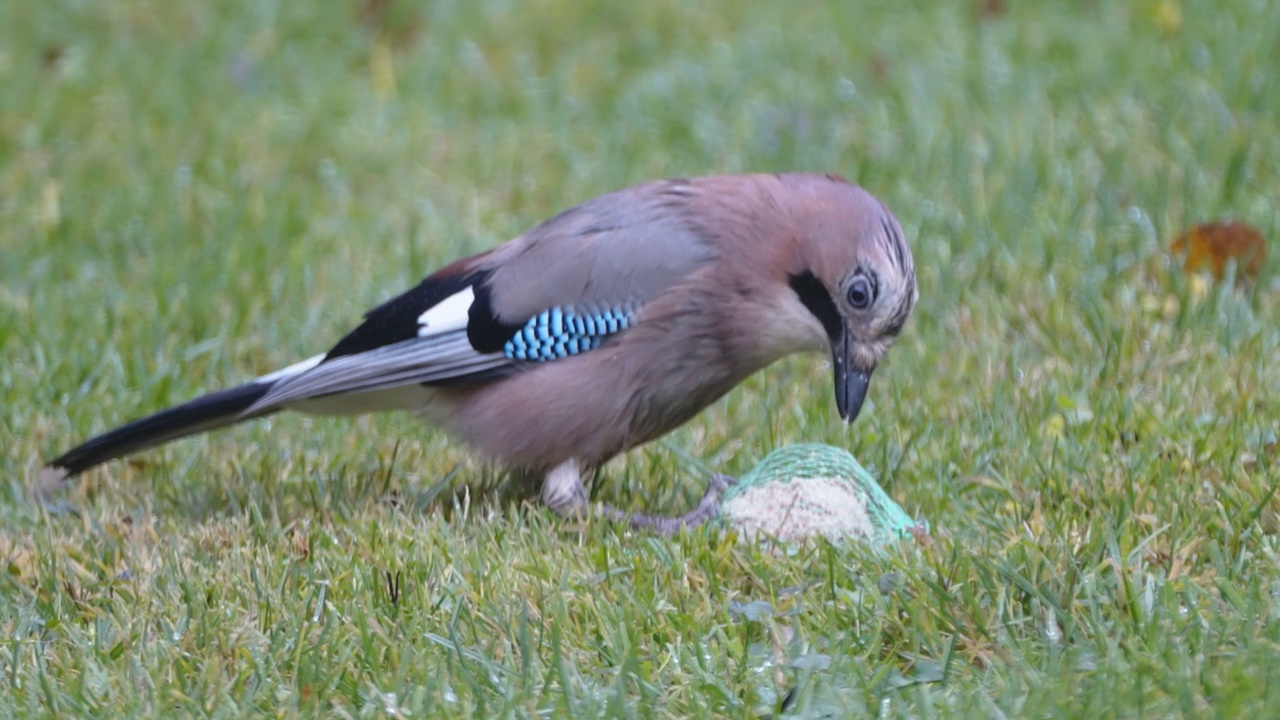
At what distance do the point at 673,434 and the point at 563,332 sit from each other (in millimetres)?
656

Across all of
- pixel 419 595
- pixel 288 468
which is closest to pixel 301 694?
pixel 419 595

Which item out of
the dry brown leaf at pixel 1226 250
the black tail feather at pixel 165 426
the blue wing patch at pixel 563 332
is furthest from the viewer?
the dry brown leaf at pixel 1226 250

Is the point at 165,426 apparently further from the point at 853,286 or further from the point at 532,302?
the point at 853,286

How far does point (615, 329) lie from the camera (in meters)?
4.11

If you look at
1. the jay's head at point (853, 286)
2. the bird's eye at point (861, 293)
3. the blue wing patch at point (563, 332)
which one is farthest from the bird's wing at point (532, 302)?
the bird's eye at point (861, 293)

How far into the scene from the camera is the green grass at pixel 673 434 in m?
3.21

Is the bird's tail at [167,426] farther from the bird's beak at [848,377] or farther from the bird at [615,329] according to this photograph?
the bird's beak at [848,377]

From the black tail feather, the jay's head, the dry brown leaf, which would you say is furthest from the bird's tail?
the dry brown leaf

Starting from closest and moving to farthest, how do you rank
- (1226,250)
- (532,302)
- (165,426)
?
1. (532,302)
2. (165,426)
3. (1226,250)

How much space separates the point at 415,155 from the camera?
6625 millimetres

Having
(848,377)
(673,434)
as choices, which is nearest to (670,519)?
(848,377)

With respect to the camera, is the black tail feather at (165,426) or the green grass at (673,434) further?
the black tail feather at (165,426)

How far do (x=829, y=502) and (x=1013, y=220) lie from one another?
2.12 metres

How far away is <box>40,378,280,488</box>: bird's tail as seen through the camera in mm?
4273
